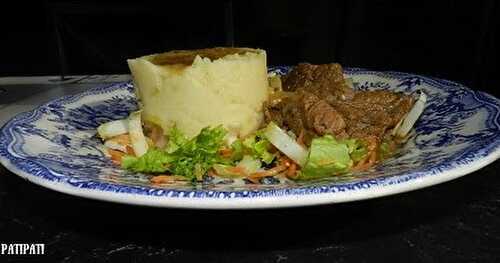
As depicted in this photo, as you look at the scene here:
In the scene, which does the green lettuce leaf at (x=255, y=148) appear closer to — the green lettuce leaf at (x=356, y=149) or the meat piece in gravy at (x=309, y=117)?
the meat piece in gravy at (x=309, y=117)

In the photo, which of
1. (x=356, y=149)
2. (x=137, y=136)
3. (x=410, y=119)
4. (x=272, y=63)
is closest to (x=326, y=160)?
(x=356, y=149)

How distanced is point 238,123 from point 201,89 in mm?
231

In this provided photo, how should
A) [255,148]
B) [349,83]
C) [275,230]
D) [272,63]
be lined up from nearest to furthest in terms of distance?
[275,230] < [255,148] < [349,83] < [272,63]

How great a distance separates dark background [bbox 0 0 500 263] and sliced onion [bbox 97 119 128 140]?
383mm

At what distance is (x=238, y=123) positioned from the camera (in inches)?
85.8

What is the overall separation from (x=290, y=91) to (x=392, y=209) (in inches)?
38.6

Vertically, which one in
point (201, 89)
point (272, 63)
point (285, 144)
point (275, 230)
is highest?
point (201, 89)

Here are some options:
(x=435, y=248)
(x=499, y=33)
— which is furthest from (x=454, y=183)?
(x=499, y=33)

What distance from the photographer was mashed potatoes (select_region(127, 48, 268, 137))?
2.05m

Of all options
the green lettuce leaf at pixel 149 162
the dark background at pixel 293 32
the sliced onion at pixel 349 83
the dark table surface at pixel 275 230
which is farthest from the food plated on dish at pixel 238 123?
the dark background at pixel 293 32

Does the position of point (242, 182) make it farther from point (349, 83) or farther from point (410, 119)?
point (349, 83)

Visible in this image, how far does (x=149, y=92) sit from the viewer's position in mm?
2146

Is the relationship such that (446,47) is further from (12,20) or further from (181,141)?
(12,20)

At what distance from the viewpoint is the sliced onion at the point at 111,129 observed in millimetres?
2182
